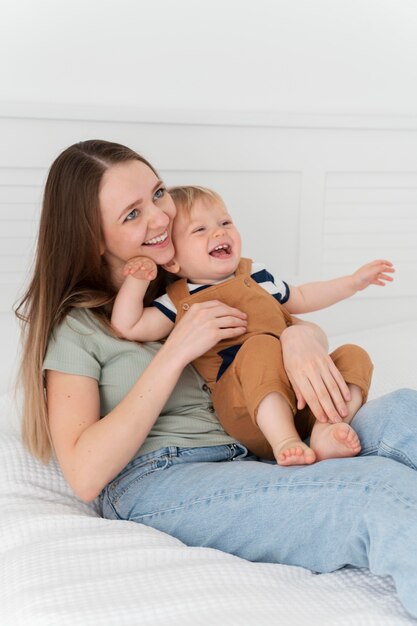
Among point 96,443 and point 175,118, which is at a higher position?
point 175,118

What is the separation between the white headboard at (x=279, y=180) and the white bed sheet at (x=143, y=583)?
966 millimetres

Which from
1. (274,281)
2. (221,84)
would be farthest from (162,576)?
(221,84)

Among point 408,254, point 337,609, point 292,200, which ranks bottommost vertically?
point 337,609

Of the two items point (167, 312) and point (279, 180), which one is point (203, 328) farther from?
point (279, 180)

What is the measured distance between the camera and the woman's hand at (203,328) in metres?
1.38

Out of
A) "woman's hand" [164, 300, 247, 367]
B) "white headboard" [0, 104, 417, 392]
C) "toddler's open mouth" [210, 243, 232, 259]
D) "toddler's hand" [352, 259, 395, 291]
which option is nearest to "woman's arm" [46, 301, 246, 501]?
"woman's hand" [164, 300, 247, 367]

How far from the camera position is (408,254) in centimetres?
263

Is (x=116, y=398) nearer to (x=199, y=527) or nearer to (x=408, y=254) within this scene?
(x=199, y=527)

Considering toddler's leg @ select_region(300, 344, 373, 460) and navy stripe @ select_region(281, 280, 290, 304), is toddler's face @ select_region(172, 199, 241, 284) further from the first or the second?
toddler's leg @ select_region(300, 344, 373, 460)

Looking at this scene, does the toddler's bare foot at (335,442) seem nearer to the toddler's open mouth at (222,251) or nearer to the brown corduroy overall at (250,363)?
the brown corduroy overall at (250,363)

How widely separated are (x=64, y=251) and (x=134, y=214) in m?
0.15

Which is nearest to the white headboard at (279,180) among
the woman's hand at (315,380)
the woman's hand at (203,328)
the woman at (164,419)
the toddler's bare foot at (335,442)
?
the woman at (164,419)

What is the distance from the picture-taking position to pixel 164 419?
4.81 feet

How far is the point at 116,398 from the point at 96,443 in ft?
0.51
